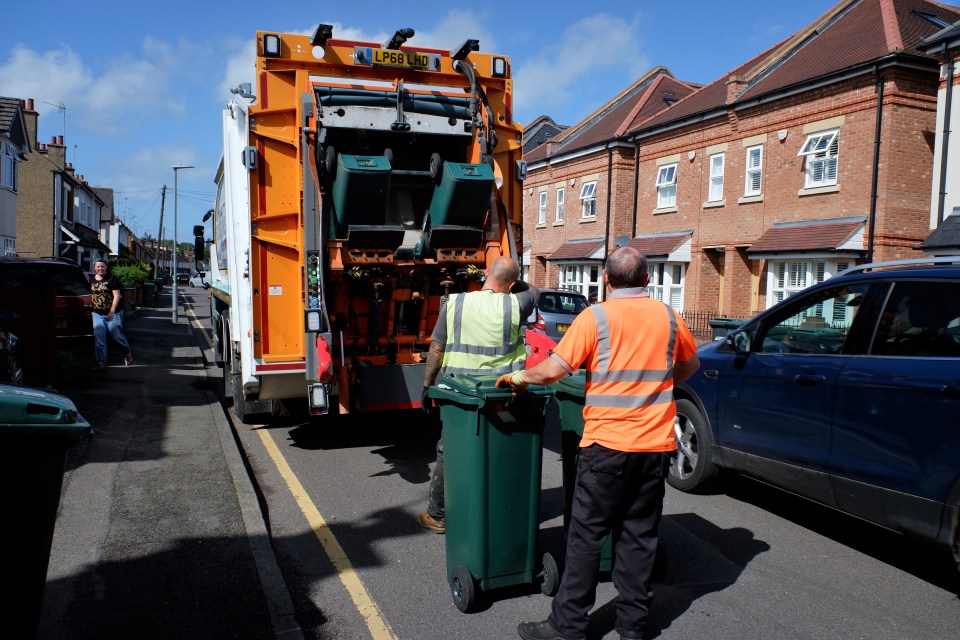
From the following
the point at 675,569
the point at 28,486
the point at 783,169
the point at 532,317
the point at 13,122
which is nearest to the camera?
the point at 28,486

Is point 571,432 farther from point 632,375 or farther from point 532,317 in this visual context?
point 532,317

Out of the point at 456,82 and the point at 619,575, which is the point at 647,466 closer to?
the point at 619,575

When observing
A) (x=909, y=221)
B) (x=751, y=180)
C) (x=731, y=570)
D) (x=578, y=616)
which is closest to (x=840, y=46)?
(x=751, y=180)

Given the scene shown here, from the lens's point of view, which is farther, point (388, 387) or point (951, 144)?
point (951, 144)

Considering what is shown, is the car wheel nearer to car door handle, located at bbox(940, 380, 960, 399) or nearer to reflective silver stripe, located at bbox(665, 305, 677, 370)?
car door handle, located at bbox(940, 380, 960, 399)

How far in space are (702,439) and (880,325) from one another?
1.71 metres

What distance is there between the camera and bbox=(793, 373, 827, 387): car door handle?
4.65m

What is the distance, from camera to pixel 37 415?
2.90 metres

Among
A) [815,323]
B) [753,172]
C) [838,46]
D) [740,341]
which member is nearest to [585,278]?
[753,172]

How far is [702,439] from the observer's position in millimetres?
5781

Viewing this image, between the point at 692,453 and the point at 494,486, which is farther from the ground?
the point at 494,486

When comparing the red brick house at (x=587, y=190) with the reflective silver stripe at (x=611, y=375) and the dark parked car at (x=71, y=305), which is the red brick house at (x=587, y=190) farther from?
the reflective silver stripe at (x=611, y=375)

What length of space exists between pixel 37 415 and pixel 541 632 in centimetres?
229

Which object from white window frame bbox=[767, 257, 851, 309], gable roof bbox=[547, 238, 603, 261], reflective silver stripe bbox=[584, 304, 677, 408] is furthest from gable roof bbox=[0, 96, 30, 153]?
reflective silver stripe bbox=[584, 304, 677, 408]
